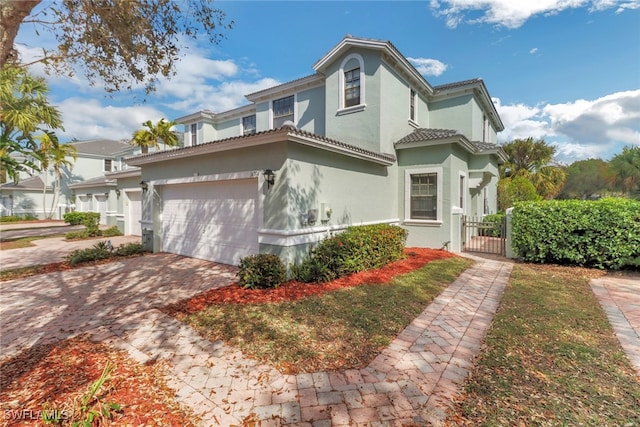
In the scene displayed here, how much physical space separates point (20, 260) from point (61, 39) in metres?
9.11

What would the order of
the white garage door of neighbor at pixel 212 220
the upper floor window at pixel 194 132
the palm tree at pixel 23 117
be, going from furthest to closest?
the upper floor window at pixel 194 132, the palm tree at pixel 23 117, the white garage door of neighbor at pixel 212 220

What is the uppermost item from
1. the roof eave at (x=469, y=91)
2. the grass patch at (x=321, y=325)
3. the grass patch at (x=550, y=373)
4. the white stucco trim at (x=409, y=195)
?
the roof eave at (x=469, y=91)

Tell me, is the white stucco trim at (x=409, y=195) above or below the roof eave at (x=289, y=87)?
below

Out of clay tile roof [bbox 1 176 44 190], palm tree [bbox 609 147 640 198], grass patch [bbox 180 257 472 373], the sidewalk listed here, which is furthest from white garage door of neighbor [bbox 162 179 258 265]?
palm tree [bbox 609 147 640 198]

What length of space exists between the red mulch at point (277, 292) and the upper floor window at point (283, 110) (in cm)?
1003

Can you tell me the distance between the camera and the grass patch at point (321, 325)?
3.57 meters

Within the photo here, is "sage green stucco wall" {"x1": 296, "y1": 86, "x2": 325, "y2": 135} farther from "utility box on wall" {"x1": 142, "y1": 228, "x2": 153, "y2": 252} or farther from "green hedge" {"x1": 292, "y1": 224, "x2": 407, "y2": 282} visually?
"utility box on wall" {"x1": 142, "y1": 228, "x2": 153, "y2": 252}

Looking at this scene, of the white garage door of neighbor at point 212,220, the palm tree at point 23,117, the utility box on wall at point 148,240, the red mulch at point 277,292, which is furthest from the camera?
the palm tree at point 23,117

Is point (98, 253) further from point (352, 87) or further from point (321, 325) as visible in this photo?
point (352, 87)

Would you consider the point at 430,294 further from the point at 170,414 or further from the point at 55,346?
the point at 55,346

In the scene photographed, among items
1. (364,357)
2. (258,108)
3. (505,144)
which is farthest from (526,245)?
(505,144)

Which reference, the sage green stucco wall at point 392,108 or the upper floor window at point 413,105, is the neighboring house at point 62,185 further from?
the upper floor window at point 413,105

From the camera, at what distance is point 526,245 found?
29.5 feet

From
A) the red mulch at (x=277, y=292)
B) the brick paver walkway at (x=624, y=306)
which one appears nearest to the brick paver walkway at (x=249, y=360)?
the red mulch at (x=277, y=292)
